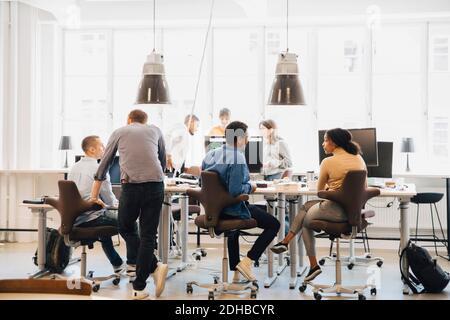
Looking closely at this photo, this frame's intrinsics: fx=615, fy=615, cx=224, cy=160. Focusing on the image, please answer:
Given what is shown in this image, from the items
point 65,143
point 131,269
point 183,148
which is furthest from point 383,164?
point 65,143

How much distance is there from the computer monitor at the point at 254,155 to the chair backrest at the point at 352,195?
4.40 ft

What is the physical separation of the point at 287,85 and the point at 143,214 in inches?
74.0

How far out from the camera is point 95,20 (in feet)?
27.7

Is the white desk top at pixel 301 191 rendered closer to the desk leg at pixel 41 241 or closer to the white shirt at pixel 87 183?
the white shirt at pixel 87 183

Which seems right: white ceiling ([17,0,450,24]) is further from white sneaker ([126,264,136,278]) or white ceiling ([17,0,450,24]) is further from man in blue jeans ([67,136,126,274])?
white sneaker ([126,264,136,278])

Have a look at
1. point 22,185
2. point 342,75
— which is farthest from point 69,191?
point 342,75

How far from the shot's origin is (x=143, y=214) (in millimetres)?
4727

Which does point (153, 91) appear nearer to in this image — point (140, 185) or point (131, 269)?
point (140, 185)

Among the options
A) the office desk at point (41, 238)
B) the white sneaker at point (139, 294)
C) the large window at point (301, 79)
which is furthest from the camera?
the large window at point (301, 79)

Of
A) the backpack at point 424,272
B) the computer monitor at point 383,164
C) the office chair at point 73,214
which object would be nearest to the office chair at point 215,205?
the office chair at point 73,214

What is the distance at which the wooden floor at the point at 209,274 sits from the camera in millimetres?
4988

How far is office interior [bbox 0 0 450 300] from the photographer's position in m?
7.78
